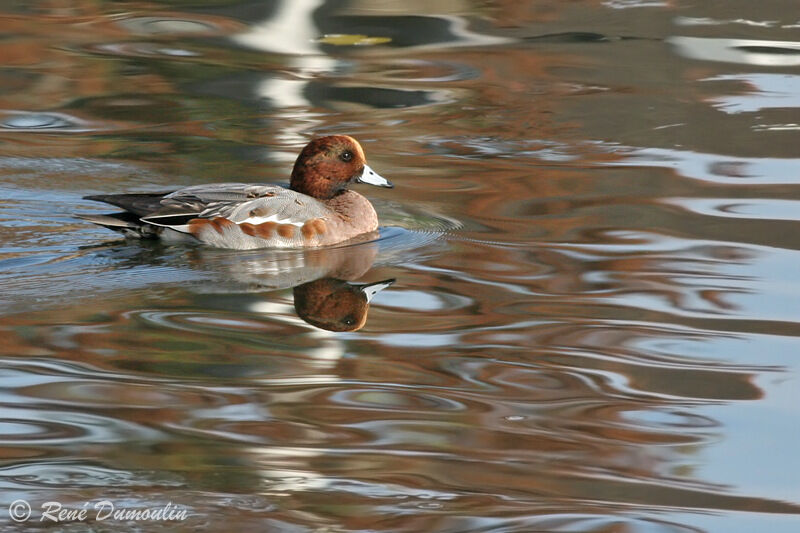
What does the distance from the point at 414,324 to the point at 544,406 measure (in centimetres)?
131

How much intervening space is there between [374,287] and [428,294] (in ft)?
1.18

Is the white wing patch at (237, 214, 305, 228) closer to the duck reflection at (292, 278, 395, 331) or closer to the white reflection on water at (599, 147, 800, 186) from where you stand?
the duck reflection at (292, 278, 395, 331)

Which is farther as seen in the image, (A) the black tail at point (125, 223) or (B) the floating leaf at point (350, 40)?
(B) the floating leaf at point (350, 40)

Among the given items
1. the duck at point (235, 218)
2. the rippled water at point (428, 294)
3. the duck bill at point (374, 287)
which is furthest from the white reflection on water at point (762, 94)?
the duck bill at point (374, 287)

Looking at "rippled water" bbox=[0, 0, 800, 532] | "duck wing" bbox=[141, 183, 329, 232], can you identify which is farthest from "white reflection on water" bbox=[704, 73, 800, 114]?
"duck wing" bbox=[141, 183, 329, 232]

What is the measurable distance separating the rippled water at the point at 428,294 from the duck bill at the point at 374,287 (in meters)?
0.04

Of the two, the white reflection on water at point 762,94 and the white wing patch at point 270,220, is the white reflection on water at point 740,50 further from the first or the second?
the white wing patch at point 270,220

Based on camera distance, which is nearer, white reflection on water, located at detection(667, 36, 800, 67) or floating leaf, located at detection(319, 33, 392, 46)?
white reflection on water, located at detection(667, 36, 800, 67)

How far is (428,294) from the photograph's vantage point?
7645 mm

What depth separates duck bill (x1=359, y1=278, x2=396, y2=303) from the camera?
766 centimetres

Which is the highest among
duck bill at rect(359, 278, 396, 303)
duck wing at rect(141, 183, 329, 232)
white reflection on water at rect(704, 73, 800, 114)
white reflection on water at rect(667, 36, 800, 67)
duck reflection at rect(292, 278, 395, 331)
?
white reflection on water at rect(667, 36, 800, 67)

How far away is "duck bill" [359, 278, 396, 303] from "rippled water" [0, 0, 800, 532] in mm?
37

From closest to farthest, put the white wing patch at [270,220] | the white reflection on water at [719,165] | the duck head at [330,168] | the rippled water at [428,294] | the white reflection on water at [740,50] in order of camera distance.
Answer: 1. the rippled water at [428,294]
2. the white wing patch at [270,220]
3. the duck head at [330,168]
4. the white reflection on water at [719,165]
5. the white reflection on water at [740,50]

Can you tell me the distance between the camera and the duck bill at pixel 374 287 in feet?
25.1
